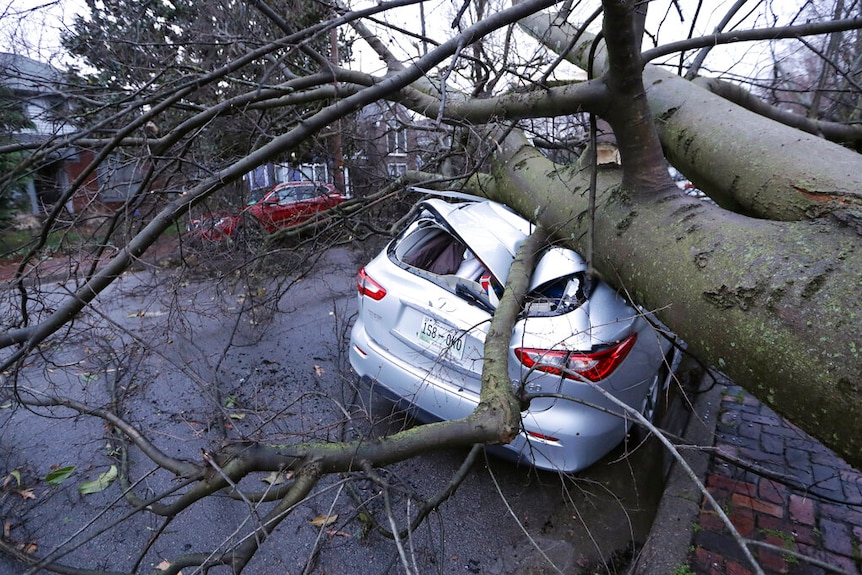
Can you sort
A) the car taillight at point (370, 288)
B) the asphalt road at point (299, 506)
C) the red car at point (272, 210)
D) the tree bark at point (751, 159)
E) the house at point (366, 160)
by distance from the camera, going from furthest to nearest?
1. the house at point (366, 160)
2. the red car at point (272, 210)
3. the car taillight at point (370, 288)
4. the asphalt road at point (299, 506)
5. the tree bark at point (751, 159)

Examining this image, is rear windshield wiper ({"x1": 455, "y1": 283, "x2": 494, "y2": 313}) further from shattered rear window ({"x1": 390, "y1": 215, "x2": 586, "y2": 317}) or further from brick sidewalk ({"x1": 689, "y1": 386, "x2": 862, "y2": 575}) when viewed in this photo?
brick sidewalk ({"x1": 689, "y1": 386, "x2": 862, "y2": 575})

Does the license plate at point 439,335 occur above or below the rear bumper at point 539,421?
above

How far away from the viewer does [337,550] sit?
2.50 metres

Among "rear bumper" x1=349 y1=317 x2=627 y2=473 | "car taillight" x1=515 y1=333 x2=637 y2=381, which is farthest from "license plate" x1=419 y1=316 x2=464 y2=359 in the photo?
"car taillight" x1=515 y1=333 x2=637 y2=381

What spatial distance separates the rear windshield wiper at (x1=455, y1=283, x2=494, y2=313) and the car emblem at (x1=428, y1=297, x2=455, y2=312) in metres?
0.10

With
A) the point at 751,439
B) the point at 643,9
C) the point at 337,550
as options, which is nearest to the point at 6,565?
the point at 337,550

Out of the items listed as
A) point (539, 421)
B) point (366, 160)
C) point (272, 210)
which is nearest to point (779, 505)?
point (539, 421)

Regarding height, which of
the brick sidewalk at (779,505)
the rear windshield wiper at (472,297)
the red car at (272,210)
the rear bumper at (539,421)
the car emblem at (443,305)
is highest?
the rear windshield wiper at (472,297)

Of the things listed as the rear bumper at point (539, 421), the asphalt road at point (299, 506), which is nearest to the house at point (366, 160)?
the asphalt road at point (299, 506)

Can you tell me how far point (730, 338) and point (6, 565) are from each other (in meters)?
3.43

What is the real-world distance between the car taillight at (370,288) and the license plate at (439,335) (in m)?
0.43

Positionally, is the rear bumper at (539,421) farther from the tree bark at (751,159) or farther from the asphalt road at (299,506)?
the tree bark at (751,159)

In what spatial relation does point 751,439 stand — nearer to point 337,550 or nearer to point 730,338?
point 730,338

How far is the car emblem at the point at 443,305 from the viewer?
277 cm
